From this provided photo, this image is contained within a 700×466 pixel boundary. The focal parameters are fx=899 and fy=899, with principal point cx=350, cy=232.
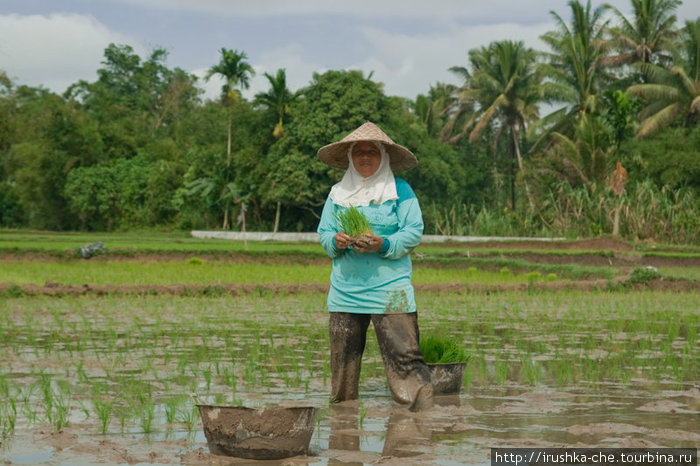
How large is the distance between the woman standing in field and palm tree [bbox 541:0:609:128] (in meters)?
A: 28.4

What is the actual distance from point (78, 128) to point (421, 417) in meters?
35.2

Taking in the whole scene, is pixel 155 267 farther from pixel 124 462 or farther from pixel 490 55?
pixel 490 55

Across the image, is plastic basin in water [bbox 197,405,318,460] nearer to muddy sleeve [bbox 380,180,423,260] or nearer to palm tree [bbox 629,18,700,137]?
muddy sleeve [bbox 380,180,423,260]

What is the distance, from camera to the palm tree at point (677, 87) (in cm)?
3061

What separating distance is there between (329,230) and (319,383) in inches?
43.8

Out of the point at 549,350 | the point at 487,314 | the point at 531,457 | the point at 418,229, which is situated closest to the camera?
the point at 531,457

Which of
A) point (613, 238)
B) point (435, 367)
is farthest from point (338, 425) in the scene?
point (613, 238)

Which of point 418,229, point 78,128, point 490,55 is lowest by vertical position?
point 418,229

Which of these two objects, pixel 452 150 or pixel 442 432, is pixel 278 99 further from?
pixel 442 432

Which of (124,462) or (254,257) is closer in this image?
(124,462)

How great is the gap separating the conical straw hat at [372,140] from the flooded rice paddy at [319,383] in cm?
136

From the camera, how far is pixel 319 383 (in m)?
5.60

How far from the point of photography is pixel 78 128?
1471 inches

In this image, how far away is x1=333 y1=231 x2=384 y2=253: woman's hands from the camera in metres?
4.64
